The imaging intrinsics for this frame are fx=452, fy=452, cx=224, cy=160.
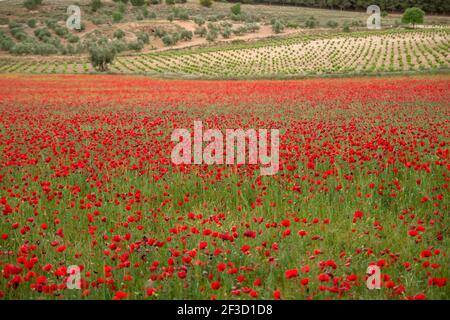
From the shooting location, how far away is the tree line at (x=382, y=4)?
12656cm

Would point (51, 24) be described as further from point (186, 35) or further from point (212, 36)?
point (212, 36)

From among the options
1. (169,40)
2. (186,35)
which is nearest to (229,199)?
(169,40)

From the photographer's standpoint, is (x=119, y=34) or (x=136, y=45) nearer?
(x=136, y=45)

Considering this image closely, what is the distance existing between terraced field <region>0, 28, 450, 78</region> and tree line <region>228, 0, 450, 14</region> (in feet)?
170

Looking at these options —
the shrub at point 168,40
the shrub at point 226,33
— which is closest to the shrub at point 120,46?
the shrub at point 168,40

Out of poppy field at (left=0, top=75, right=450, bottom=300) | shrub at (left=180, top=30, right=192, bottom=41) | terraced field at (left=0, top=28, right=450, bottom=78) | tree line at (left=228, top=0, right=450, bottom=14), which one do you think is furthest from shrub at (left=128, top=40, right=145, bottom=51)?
tree line at (left=228, top=0, right=450, bottom=14)

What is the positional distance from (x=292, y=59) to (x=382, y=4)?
9126 centimetres

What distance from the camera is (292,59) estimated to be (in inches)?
2410

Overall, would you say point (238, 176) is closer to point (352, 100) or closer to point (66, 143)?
point (66, 143)

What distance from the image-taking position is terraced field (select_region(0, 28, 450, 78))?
5050 cm

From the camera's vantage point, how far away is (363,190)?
7.05 metres

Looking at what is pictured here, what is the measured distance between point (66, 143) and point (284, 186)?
6.46 m
